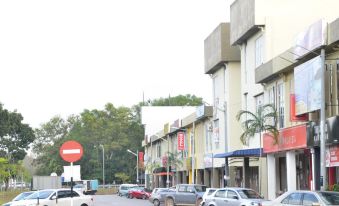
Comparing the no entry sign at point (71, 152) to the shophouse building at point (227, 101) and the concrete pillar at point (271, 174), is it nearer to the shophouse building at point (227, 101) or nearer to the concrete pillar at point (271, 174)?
the concrete pillar at point (271, 174)

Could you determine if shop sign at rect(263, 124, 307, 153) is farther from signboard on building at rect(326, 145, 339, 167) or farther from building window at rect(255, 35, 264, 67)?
building window at rect(255, 35, 264, 67)

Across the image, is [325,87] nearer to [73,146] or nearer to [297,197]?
[297,197]

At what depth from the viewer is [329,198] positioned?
21.7 meters

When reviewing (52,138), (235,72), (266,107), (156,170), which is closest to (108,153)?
(52,138)

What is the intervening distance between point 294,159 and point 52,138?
115549 mm

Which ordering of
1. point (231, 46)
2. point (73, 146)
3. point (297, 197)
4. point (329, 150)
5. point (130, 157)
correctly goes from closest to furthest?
1. point (73, 146)
2. point (297, 197)
3. point (329, 150)
4. point (231, 46)
5. point (130, 157)

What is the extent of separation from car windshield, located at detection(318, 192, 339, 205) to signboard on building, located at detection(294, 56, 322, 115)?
8384 millimetres

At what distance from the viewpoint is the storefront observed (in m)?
34.3

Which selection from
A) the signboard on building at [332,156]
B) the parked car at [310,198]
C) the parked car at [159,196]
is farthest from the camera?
the parked car at [159,196]

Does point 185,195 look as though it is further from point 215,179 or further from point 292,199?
point 292,199

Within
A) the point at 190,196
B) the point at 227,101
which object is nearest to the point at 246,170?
the point at 190,196

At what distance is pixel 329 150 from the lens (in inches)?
1209

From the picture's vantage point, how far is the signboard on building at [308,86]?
30281 mm

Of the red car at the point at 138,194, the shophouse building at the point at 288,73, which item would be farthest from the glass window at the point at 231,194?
the red car at the point at 138,194
